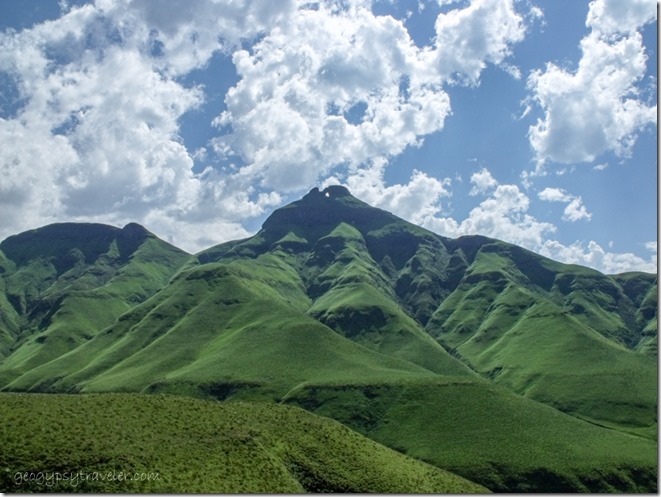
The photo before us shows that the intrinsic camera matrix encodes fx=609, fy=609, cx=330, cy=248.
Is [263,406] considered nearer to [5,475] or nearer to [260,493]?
[260,493]

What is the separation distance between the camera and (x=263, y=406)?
348ft

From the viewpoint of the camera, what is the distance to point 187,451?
2849 inches

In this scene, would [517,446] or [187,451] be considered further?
[517,446]

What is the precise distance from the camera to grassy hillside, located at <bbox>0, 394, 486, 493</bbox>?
63.5 metres

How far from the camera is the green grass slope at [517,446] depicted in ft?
522

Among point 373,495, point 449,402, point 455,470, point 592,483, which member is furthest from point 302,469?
point 449,402

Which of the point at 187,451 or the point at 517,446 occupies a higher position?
the point at 187,451

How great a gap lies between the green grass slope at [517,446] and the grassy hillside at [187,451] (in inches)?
2696

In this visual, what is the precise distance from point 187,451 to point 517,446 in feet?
409

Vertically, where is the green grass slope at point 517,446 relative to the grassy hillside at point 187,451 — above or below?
below

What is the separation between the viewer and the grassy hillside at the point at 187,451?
208 ft

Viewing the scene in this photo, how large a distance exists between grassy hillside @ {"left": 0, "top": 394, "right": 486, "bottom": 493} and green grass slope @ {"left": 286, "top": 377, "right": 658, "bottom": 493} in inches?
2696

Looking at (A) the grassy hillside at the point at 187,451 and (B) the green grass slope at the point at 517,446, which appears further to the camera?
(B) the green grass slope at the point at 517,446

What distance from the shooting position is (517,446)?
171 m
